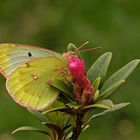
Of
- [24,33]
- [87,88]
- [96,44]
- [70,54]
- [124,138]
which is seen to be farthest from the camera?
[24,33]

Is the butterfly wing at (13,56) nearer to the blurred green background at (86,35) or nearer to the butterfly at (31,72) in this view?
the butterfly at (31,72)

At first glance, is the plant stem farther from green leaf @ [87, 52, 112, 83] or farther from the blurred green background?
the blurred green background

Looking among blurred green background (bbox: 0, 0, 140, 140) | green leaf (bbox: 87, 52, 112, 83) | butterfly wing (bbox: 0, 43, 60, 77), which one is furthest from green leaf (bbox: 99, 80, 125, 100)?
blurred green background (bbox: 0, 0, 140, 140)

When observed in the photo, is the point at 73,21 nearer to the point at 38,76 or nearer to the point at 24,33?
the point at 24,33

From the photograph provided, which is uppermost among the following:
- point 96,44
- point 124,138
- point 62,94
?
point 62,94

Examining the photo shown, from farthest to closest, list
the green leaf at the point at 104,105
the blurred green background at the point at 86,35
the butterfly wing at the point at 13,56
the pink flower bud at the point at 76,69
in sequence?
the blurred green background at the point at 86,35
the butterfly wing at the point at 13,56
the pink flower bud at the point at 76,69
the green leaf at the point at 104,105

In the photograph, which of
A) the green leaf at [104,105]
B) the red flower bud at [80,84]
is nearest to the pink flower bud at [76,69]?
the red flower bud at [80,84]

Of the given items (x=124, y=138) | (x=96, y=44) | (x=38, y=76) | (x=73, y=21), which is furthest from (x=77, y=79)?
(x=73, y=21)
